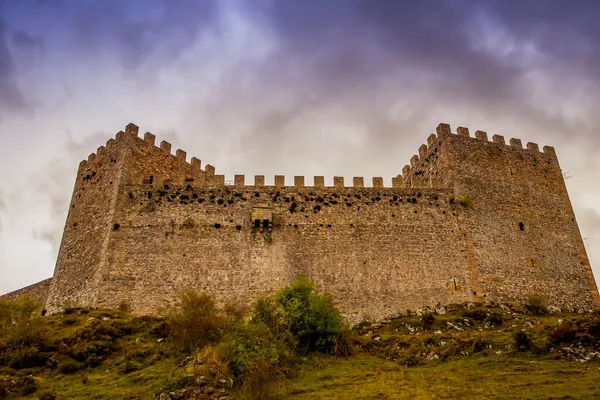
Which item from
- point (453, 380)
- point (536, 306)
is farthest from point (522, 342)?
point (536, 306)

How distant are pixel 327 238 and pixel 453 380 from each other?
13227 millimetres

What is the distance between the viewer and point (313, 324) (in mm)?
25219

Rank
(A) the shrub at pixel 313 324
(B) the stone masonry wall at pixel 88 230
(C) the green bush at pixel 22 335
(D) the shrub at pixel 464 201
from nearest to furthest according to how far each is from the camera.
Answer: (C) the green bush at pixel 22 335 → (A) the shrub at pixel 313 324 → (B) the stone masonry wall at pixel 88 230 → (D) the shrub at pixel 464 201

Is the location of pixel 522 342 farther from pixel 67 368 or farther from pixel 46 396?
pixel 67 368

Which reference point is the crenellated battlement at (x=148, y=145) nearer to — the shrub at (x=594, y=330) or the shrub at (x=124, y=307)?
the shrub at (x=124, y=307)

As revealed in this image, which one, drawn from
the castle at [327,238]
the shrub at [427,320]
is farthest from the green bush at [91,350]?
the shrub at [427,320]

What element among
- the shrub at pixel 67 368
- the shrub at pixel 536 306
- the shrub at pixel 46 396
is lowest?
the shrub at pixel 46 396

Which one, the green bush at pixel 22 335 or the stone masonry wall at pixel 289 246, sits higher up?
the stone masonry wall at pixel 289 246

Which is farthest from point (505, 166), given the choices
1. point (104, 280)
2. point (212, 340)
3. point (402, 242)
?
point (104, 280)

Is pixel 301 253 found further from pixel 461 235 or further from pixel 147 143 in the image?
pixel 147 143

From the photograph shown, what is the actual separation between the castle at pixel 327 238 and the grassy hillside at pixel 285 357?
2.18 m

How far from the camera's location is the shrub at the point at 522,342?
2238 cm

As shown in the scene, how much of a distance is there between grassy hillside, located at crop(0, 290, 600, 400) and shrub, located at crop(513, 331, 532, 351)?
0.05 meters

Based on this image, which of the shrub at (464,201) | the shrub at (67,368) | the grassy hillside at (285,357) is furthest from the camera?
the shrub at (464,201)
